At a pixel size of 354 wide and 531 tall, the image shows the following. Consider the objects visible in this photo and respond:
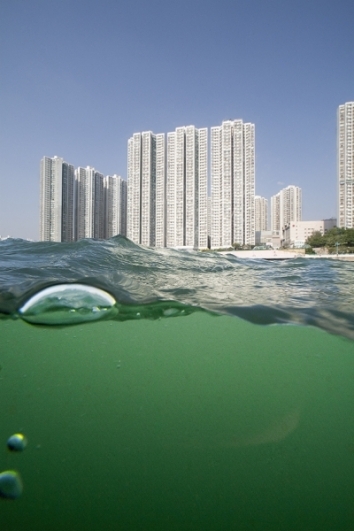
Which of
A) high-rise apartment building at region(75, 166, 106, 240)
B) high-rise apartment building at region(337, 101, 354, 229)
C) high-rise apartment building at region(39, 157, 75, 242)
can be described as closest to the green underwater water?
high-rise apartment building at region(39, 157, 75, 242)

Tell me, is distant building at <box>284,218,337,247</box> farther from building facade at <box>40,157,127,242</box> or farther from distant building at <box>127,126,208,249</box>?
building facade at <box>40,157,127,242</box>

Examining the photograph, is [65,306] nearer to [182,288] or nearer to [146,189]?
[182,288]

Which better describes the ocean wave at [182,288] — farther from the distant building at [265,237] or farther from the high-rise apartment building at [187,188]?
the distant building at [265,237]

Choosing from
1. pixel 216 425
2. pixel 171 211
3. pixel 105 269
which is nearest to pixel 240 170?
pixel 171 211

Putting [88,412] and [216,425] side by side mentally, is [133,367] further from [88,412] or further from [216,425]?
[216,425]

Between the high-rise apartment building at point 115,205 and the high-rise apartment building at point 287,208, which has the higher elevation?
the high-rise apartment building at point 287,208

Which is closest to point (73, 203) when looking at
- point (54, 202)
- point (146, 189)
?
point (54, 202)

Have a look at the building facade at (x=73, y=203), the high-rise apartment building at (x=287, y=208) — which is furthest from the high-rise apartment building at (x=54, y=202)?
the high-rise apartment building at (x=287, y=208)
